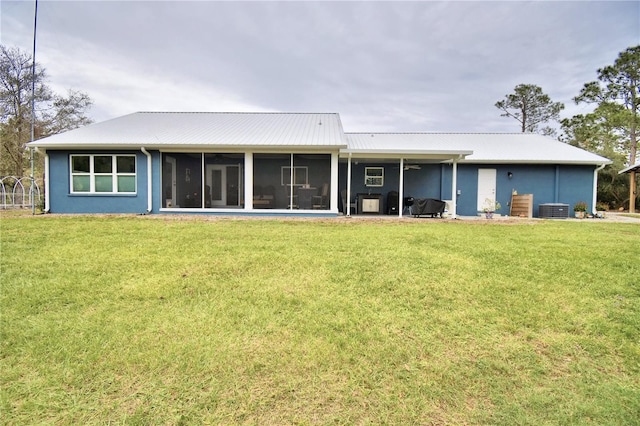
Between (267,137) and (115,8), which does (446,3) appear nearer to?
(267,137)

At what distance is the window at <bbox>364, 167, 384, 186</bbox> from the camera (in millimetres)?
15297

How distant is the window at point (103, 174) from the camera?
1248 cm

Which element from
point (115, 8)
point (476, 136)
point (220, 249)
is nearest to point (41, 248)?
point (220, 249)

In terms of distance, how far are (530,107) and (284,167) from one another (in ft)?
88.6

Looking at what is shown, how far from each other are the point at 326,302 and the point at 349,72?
16.7 meters

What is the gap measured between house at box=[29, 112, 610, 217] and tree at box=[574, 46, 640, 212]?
1226cm

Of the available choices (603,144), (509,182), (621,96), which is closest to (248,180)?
(509,182)

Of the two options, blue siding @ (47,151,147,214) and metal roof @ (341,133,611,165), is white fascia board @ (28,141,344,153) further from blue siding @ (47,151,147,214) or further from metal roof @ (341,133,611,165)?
metal roof @ (341,133,611,165)

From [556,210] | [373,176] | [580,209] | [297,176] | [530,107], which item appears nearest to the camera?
[556,210]

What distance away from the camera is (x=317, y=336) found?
3.39 meters

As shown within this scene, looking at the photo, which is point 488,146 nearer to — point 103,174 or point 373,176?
point 373,176

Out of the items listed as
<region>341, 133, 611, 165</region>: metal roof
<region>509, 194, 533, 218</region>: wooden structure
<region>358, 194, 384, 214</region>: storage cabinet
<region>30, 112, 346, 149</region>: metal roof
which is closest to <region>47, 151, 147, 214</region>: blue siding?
<region>30, 112, 346, 149</region>: metal roof

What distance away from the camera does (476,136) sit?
18078 millimetres

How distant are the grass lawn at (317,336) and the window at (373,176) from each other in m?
9.26
